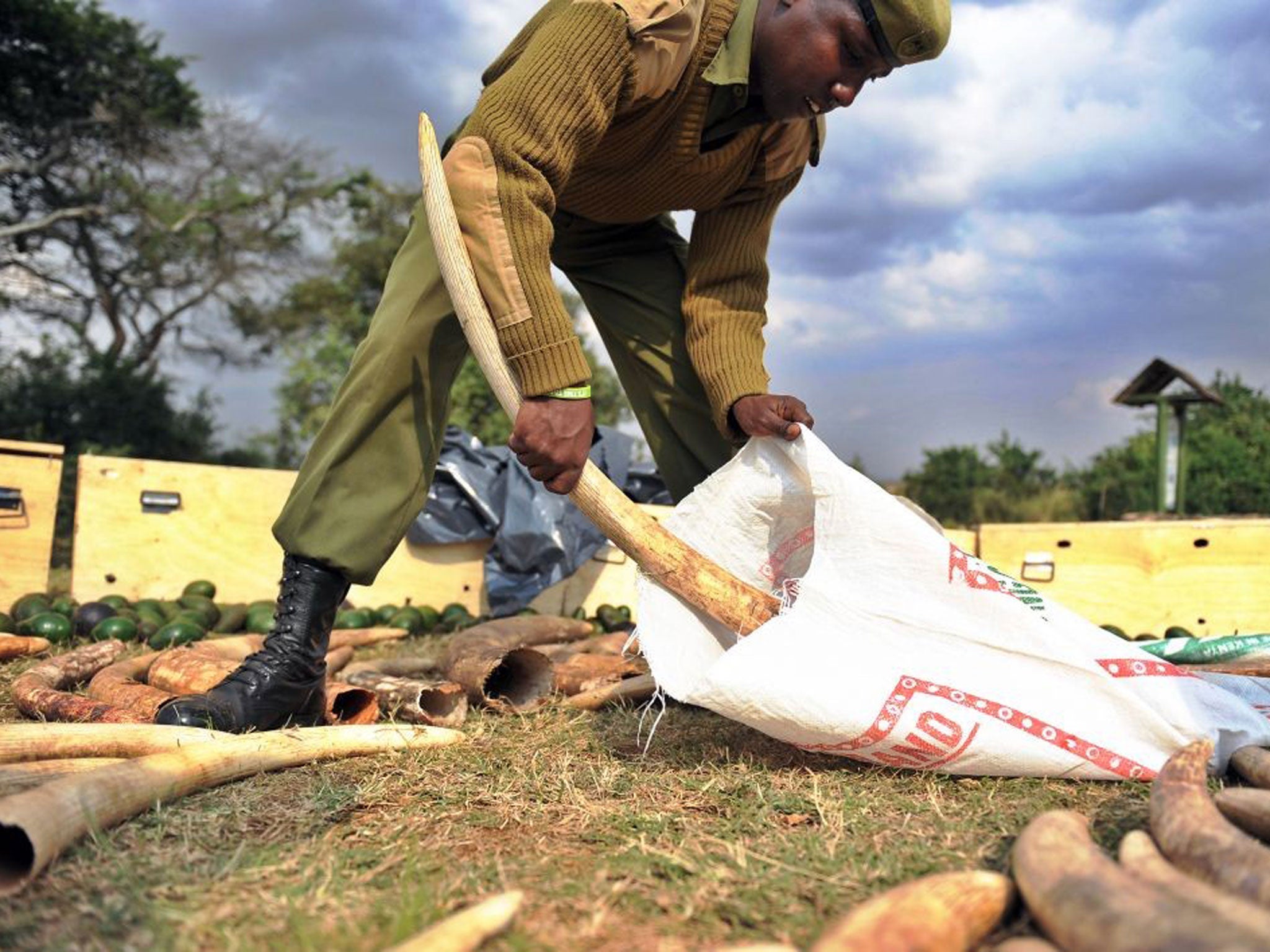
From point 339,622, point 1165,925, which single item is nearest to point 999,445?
point 339,622

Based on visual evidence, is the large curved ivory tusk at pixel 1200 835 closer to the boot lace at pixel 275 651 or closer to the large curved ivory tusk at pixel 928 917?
the large curved ivory tusk at pixel 928 917

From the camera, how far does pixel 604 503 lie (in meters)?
2.28

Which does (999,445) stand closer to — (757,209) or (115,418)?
(757,209)

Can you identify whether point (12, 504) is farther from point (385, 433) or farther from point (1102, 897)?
point (1102, 897)

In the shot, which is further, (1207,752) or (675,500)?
(675,500)

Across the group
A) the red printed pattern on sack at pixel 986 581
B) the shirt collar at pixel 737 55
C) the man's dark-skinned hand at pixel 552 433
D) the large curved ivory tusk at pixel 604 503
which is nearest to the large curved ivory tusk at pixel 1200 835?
the red printed pattern on sack at pixel 986 581

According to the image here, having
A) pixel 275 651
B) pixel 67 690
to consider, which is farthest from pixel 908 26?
pixel 67 690

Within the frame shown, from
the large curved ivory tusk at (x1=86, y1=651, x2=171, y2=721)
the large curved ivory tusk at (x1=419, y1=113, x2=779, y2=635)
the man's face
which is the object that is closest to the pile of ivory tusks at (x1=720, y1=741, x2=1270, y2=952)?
the large curved ivory tusk at (x1=419, y1=113, x2=779, y2=635)

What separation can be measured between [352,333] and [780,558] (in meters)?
13.5

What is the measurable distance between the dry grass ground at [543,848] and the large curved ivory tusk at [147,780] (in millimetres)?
30

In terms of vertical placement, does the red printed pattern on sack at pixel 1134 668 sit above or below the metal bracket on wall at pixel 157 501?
below

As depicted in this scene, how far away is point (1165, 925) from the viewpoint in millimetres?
1061

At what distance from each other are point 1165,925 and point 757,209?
91.9 inches

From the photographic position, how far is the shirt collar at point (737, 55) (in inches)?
93.0
